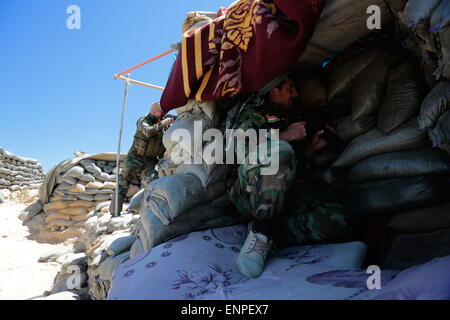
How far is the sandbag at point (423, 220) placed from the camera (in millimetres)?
791

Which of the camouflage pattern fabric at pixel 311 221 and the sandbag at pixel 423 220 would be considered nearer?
the sandbag at pixel 423 220

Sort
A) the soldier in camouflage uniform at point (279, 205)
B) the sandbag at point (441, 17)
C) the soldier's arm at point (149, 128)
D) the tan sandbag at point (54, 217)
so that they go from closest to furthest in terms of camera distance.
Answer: the sandbag at point (441, 17)
the soldier in camouflage uniform at point (279, 205)
the soldier's arm at point (149, 128)
the tan sandbag at point (54, 217)

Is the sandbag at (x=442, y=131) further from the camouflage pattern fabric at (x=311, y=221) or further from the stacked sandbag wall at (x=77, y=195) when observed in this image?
the stacked sandbag wall at (x=77, y=195)

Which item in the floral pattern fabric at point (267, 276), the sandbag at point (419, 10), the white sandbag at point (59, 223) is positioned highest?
the sandbag at point (419, 10)

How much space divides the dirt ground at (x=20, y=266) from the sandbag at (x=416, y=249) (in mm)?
2505

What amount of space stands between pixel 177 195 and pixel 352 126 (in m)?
0.84

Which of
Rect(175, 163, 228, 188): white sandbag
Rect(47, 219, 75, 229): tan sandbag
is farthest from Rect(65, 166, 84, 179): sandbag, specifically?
Rect(175, 163, 228, 188): white sandbag

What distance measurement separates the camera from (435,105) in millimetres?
707

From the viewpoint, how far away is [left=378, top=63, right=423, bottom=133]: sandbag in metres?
0.89

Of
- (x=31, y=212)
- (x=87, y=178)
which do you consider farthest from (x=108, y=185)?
(x=31, y=212)

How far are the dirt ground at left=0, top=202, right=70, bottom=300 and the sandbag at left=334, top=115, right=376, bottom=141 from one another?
8.30 ft

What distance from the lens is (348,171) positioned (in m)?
1.08

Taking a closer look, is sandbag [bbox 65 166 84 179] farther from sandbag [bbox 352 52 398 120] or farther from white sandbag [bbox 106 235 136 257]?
sandbag [bbox 352 52 398 120]

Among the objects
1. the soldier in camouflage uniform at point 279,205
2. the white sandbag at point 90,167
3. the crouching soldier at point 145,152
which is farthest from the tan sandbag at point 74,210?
the soldier in camouflage uniform at point 279,205
